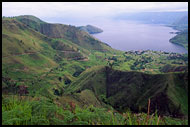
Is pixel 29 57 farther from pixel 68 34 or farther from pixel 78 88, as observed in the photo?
pixel 68 34

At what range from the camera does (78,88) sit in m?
55.1

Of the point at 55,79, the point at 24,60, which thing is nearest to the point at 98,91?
the point at 55,79

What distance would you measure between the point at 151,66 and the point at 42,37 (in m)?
70.8

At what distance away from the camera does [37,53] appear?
92.8 m

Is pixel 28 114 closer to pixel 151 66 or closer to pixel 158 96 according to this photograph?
pixel 158 96

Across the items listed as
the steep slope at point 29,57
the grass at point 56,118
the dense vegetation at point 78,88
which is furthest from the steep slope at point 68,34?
the grass at point 56,118

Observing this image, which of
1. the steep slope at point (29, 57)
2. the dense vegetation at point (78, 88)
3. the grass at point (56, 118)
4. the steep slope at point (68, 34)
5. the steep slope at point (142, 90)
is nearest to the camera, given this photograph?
the grass at point (56, 118)

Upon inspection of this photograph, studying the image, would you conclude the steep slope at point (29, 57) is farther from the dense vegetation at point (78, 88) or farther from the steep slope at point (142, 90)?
the steep slope at point (142, 90)

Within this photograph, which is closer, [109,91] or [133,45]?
[109,91]

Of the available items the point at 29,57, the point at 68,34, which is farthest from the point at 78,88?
the point at 68,34

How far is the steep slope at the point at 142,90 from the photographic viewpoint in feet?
129

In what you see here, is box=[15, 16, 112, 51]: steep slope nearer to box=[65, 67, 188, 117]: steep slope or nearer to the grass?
Result: box=[65, 67, 188, 117]: steep slope

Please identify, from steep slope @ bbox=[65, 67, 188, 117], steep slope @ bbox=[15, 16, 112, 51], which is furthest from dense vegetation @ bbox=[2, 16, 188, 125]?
steep slope @ bbox=[15, 16, 112, 51]

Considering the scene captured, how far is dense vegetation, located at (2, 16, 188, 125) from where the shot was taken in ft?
14.7
